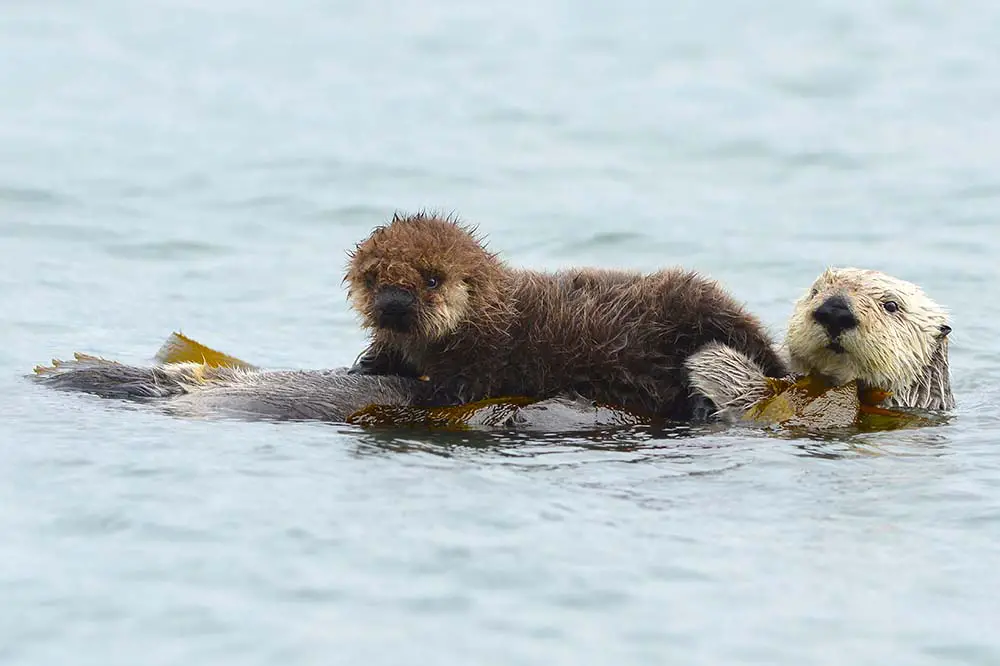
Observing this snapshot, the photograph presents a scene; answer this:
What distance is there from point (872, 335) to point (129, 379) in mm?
3384

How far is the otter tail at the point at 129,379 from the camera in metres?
6.97

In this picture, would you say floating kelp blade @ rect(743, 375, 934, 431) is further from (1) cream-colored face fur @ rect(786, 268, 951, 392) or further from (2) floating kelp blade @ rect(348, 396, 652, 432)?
(2) floating kelp blade @ rect(348, 396, 652, 432)

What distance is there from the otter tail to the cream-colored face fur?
2746 mm

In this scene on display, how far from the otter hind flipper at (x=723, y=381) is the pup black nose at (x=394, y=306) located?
132 centimetres

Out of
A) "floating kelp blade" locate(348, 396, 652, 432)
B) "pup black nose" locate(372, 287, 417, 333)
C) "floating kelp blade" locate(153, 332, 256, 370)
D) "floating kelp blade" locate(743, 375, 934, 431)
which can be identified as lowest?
"floating kelp blade" locate(348, 396, 652, 432)

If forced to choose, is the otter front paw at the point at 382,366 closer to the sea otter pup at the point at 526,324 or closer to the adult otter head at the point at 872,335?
the sea otter pup at the point at 526,324

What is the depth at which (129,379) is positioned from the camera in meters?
7.03

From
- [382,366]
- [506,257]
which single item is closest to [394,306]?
[382,366]

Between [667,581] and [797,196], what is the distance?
9.49 meters

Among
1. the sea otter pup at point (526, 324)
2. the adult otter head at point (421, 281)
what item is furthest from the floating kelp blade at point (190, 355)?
the adult otter head at point (421, 281)

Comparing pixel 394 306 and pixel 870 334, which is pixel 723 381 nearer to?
pixel 870 334

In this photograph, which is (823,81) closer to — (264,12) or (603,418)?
(264,12)

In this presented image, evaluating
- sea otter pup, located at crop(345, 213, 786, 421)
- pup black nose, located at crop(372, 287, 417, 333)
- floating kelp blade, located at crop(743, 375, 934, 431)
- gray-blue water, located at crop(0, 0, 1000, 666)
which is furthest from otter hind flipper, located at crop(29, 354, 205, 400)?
floating kelp blade, located at crop(743, 375, 934, 431)

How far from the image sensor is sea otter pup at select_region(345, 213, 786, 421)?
6449mm
